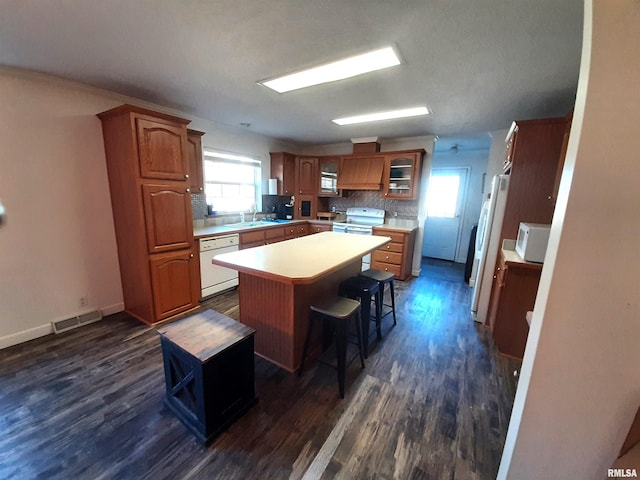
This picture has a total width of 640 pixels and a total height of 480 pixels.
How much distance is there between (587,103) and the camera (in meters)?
0.71

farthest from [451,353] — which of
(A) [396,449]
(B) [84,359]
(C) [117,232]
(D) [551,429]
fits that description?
(C) [117,232]

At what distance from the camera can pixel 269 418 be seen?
1.59 meters

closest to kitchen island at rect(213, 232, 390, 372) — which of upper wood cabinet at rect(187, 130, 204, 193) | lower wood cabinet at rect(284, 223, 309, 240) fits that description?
upper wood cabinet at rect(187, 130, 204, 193)

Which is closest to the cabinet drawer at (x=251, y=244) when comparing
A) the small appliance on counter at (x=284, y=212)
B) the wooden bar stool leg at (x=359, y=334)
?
the small appliance on counter at (x=284, y=212)

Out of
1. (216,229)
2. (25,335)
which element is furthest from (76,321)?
(216,229)

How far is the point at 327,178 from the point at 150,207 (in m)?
3.31

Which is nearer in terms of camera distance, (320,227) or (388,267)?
(388,267)

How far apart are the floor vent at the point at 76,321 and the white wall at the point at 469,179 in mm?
5783

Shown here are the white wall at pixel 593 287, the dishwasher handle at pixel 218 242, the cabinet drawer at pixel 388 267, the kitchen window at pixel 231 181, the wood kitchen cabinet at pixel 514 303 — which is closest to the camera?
the white wall at pixel 593 287

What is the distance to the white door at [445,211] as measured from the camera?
5434 millimetres

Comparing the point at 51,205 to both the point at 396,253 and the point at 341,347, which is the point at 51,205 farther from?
the point at 396,253

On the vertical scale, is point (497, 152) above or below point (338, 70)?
below

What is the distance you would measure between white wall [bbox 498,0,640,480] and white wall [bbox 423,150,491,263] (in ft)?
15.4

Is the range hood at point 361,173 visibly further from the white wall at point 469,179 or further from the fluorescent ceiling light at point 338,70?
the fluorescent ceiling light at point 338,70
